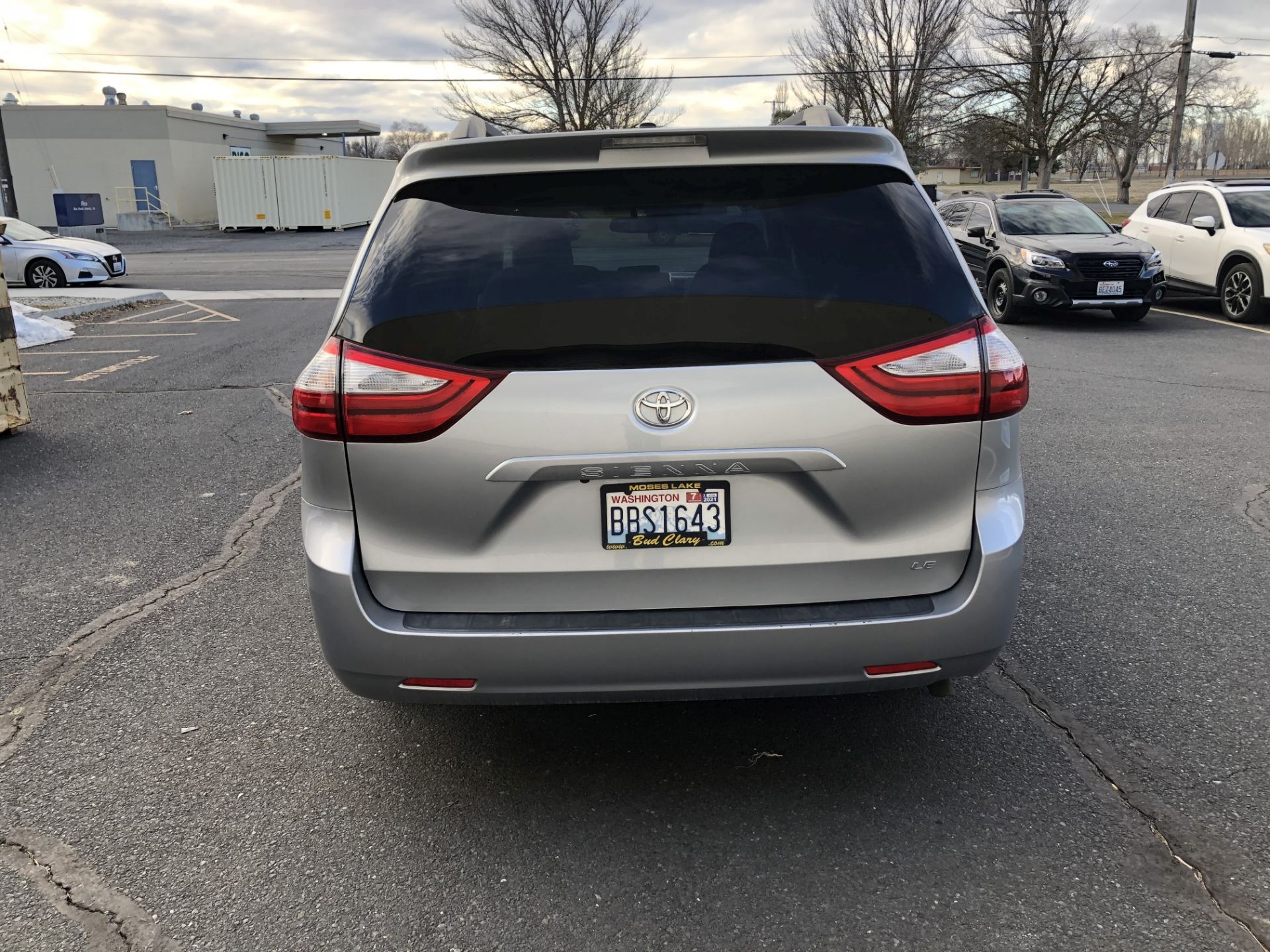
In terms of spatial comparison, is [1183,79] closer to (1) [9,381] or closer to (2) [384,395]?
(1) [9,381]

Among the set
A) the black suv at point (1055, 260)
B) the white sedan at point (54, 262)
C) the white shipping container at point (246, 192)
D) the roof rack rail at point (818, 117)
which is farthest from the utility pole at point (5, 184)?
the roof rack rail at point (818, 117)

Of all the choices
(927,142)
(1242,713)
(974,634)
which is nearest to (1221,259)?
(1242,713)

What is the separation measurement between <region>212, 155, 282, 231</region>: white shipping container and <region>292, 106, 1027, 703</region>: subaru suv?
45083 mm

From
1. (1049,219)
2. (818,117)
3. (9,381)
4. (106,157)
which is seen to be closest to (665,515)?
(818,117)

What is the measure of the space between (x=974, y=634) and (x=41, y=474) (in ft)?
20.4

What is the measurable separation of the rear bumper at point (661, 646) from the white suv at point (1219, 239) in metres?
12.4

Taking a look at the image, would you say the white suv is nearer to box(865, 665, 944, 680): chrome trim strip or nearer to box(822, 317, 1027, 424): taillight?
box(822, 317, 1027, 424): taillight

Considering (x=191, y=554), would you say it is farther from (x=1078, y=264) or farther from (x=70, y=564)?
(x=1078, y=264)

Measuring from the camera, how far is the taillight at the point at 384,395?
2447 mm

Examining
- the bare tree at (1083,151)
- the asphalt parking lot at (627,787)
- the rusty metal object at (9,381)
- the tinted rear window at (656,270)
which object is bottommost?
the asphalt parking lot at (627,787)

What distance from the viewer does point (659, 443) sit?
7.95 ft

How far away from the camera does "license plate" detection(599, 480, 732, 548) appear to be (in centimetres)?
247

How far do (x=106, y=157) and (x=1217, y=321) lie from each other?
51052mm

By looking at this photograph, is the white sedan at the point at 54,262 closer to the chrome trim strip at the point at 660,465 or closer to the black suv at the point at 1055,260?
the black suv at the point at 1055,260
